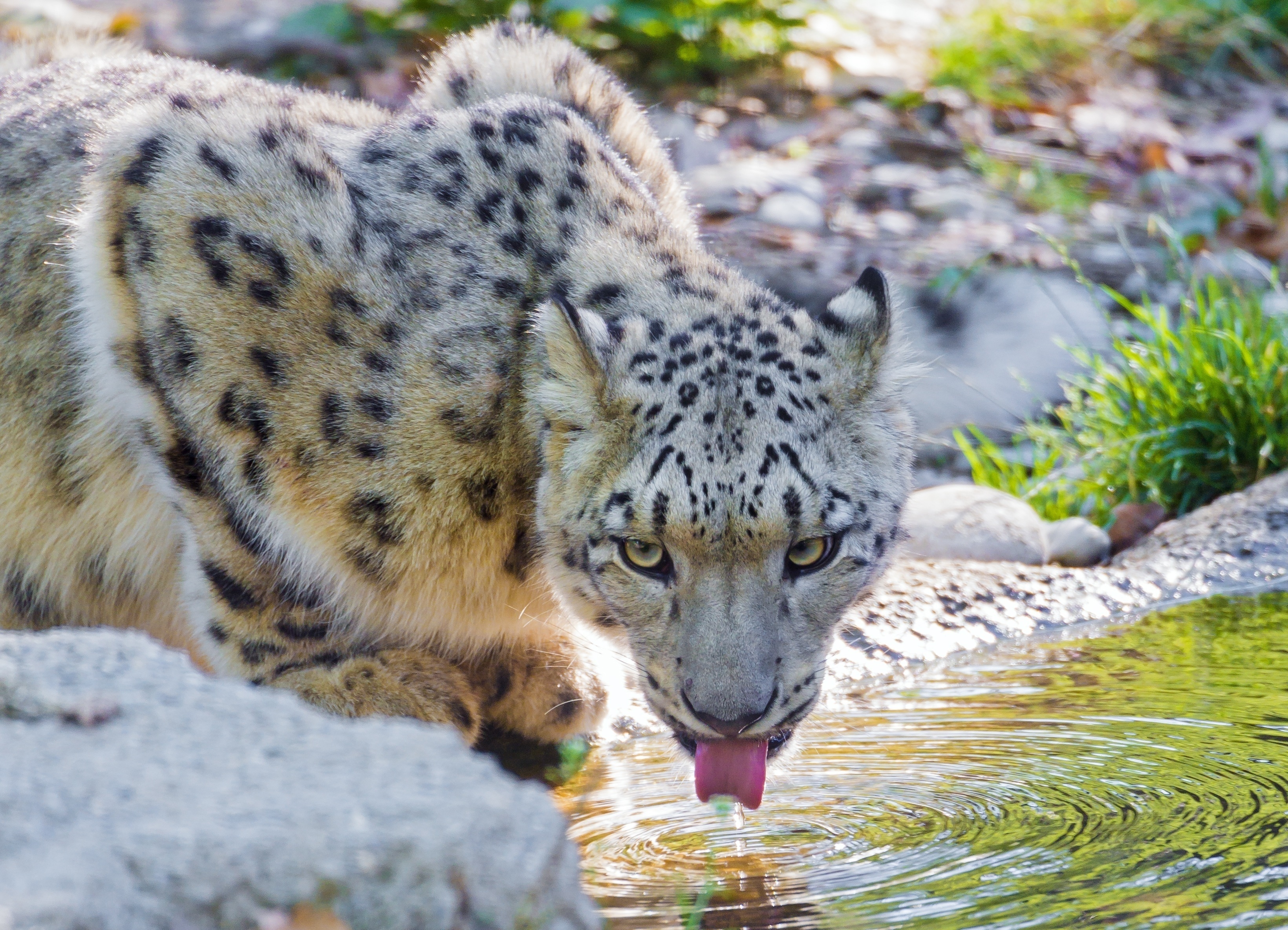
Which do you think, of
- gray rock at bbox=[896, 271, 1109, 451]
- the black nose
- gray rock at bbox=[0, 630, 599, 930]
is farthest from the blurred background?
gray rock at bbox=[0, 630, 599, 930]

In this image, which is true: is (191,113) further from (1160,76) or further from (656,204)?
(1160,76)

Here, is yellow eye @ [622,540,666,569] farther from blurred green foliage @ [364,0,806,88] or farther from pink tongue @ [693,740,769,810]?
blurred green foliage @ [364,0,806,88]

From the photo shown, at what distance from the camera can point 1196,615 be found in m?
5.82

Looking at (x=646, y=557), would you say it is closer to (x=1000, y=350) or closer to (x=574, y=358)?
(x=574, y=358)

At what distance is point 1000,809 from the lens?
4113 millimetres

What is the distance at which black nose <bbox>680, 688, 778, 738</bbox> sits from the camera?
3758 millimetres

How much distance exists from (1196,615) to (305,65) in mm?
7609

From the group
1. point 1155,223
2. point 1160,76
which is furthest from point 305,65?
point 1160,76

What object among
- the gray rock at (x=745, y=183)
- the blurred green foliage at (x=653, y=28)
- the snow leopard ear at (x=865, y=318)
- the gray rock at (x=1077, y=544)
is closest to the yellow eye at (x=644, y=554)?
the snow leopard ear at (x=865, y=318)

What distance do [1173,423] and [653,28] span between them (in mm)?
5967

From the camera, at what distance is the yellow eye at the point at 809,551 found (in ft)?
12.9

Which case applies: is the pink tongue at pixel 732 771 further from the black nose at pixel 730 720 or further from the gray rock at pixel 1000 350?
the gray rock at pixel 1000 350

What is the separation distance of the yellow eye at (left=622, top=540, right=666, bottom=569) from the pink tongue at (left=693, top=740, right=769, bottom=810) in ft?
1.48

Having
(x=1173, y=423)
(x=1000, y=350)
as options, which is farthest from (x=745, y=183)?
(x=1173, y=423)
